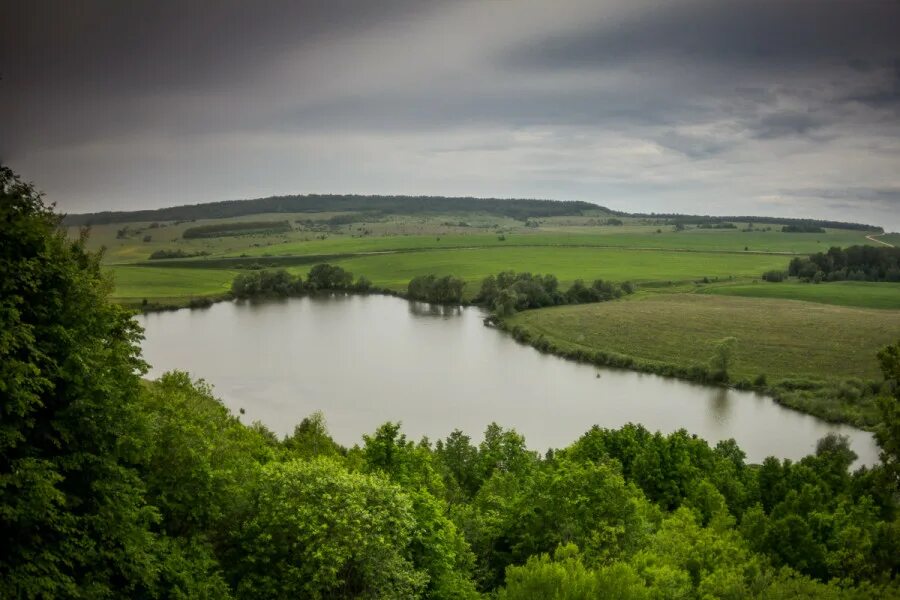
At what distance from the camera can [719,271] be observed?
114 metres

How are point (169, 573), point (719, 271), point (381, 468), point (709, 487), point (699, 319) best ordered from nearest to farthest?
point (169, 573)
point (381, 468)
point (709, 487)
point (699, 319)
point (719, 271)

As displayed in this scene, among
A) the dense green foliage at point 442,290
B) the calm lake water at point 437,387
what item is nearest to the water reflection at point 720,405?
the calm lake water at point 437,387

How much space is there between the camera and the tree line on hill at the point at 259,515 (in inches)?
394

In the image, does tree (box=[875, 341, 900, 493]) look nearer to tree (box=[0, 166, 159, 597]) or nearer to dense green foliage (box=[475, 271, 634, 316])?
tree (box=[0, 166, 159, 597])

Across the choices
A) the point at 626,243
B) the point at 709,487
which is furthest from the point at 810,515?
the point at 626,243

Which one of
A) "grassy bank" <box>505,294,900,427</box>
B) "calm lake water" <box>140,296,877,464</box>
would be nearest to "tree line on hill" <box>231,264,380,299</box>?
"calm lake water" <box>140,296,877,464</box>

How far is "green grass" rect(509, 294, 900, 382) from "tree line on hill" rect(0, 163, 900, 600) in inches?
1522

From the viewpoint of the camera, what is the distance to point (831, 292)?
8631cm

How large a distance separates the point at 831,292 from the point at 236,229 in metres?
138

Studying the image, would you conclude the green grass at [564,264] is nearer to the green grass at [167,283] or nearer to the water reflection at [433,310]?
the water reflection at [433,310]

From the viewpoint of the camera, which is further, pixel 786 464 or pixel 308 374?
pixel 308 374

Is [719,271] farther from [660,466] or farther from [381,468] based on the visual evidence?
[381,468]

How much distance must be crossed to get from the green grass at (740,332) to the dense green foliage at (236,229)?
106723 mm

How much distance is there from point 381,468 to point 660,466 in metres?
11.0
